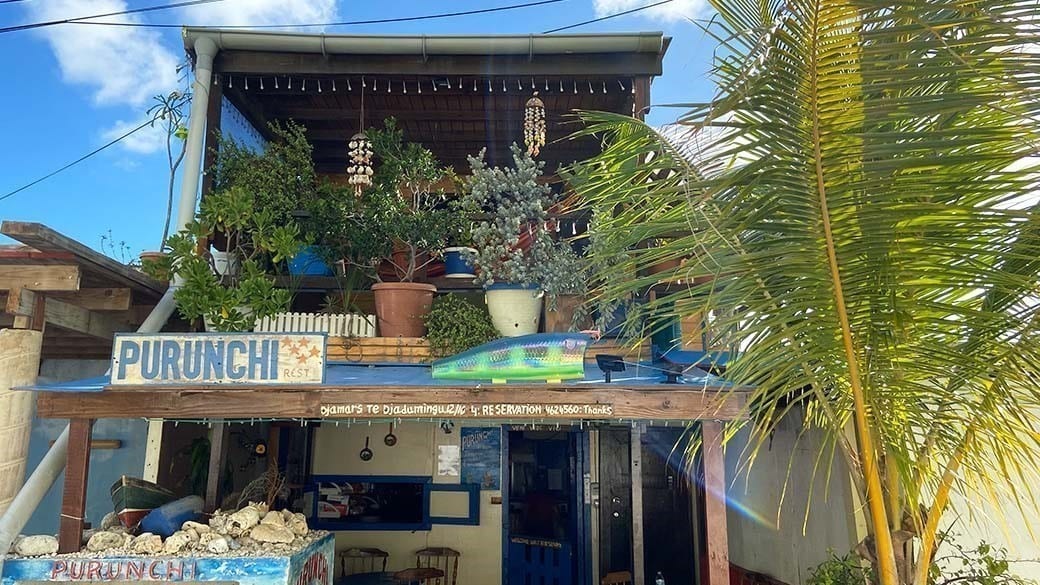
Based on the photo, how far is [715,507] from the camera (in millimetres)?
4094

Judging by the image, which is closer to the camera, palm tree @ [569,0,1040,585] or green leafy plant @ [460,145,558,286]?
palm tree @ [569,0,1040,585]

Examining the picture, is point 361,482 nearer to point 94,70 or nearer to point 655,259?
point 655,259

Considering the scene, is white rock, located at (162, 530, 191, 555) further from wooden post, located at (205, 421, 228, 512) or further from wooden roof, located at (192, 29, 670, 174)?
wooden roof, located at (192, 29, 670, 174)

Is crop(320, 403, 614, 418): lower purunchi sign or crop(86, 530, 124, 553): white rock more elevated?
crop(320, 403, 614, 418): lower purunchi sign

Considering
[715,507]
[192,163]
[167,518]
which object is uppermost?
[192,163]

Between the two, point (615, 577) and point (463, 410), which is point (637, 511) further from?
point (463, 410)

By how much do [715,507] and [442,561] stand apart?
4.45m

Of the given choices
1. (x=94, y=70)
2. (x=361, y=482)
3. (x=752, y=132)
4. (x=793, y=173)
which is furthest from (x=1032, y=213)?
(x=94, y=70)

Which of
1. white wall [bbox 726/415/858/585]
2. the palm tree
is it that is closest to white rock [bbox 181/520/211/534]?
the palm tree

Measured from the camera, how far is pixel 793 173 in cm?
221

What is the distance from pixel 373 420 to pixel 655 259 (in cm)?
247

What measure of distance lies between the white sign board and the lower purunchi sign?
0.27m

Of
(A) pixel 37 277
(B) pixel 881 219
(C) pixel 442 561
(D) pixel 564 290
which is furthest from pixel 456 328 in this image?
(C) pixel 442 561

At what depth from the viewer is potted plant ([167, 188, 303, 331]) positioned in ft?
16.2
